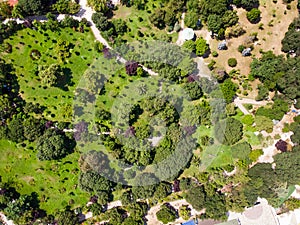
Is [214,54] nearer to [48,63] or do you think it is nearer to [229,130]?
[229,130]

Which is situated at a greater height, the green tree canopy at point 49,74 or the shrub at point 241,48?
the shrub at point 241,48

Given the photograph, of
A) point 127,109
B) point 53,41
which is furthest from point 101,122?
point 53,41

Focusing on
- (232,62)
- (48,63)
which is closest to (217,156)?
(232,62)

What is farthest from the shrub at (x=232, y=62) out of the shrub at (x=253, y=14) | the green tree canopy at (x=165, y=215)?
the green tree canopy at (x=165, y=215)

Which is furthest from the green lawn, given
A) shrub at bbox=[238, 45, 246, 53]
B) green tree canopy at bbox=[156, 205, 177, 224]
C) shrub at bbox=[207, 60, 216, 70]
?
shrub at bbox=[238, 45, 246, 53]

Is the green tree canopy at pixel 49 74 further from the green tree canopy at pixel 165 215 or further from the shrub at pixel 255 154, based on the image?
the shrub at pixel 255 154

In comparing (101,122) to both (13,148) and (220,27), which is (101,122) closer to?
(13,148)
